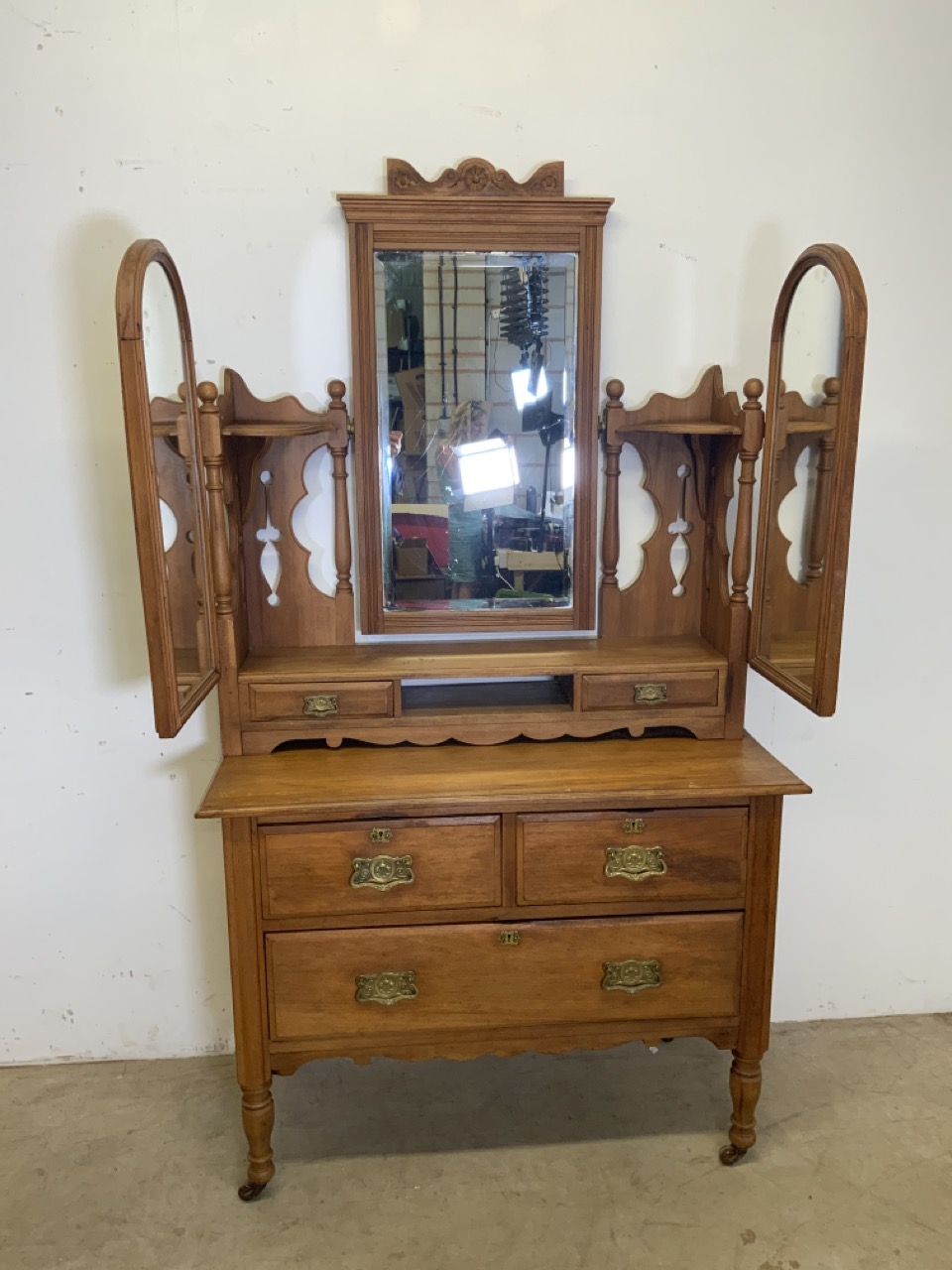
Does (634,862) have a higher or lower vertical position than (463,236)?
lower

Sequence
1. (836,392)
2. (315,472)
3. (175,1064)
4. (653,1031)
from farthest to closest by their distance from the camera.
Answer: (175,1064)
(315,472)
(653,1031)
(836,392)

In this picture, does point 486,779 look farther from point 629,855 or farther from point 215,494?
point 215,494

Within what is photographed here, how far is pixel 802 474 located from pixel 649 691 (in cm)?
51

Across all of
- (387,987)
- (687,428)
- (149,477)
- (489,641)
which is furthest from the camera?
(489,641)

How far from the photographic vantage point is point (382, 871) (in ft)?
5.62

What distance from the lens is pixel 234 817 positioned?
5.47ft

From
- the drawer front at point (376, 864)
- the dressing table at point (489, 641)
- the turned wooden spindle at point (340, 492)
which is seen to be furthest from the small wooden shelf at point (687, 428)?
the drawer front at point (376, 864)

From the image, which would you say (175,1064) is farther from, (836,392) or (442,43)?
(442,43)

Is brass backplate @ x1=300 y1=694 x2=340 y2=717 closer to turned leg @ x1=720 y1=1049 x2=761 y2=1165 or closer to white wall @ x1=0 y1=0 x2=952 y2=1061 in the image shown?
white wall @ x1=0 y1=0 x2=952 y2=1061

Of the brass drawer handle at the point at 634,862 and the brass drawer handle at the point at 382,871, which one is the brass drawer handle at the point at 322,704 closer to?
the brass drawer handle at the point at 382,871

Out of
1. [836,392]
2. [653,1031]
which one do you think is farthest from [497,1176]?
[836,392]

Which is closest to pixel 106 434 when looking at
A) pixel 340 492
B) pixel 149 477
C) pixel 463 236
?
pixel 340 492

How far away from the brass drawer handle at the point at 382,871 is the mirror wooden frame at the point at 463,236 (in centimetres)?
64

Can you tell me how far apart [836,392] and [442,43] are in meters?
1.04
